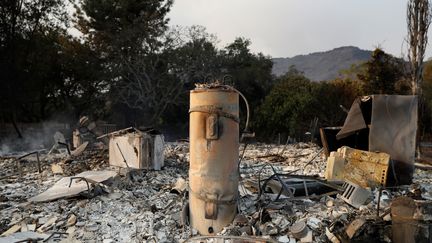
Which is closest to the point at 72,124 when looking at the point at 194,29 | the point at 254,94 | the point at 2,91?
the point at 2,91

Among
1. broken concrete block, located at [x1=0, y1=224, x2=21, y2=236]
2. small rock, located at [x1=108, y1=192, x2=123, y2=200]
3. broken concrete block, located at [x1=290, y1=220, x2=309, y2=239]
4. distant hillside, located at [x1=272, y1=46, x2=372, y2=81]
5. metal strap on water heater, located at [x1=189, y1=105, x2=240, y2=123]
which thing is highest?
distant hillside, located at [x1=272, y1=46, x2=372, y2=81]

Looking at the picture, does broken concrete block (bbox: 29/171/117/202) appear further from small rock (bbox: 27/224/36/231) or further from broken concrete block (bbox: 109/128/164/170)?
broken concrete block (bbox: 109/128/164/170)

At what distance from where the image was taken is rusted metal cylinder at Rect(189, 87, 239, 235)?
433 cm

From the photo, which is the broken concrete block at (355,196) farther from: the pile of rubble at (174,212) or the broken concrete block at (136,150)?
the broken concrete block at (136,150)

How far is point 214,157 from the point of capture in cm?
434

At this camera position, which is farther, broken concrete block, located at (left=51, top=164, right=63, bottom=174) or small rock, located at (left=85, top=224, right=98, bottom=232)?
broken concrete block, located at (left=51, top=164, right=63, bottom=174)

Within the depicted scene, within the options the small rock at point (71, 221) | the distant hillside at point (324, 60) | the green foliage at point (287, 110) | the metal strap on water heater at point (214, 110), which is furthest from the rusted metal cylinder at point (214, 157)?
the distant hillside at point (324, 60)

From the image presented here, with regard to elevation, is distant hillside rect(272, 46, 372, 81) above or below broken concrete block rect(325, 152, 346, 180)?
above

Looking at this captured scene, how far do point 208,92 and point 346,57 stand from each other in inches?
2053

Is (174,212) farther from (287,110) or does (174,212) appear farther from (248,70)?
(248,70)

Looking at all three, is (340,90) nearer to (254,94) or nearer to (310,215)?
(254,94)

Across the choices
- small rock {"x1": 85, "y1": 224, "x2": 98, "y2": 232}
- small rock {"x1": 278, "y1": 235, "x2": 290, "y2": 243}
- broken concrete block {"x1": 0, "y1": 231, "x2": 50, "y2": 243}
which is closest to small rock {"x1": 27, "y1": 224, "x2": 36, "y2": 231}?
broken concrete block {"x1": 0, "y1": 231, "x2": 50, "y2": 243}

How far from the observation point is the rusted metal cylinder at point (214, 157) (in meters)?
4.33

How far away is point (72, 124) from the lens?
18953 mm
